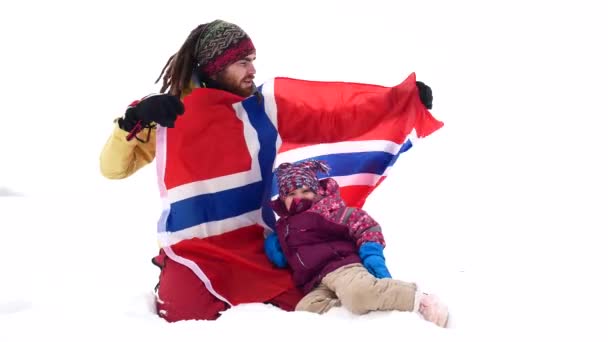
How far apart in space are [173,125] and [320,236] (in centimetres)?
53

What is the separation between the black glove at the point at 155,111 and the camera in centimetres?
163

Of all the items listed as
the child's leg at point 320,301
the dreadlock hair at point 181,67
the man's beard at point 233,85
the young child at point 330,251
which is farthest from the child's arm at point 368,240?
the dreadlock hair at point 181,67

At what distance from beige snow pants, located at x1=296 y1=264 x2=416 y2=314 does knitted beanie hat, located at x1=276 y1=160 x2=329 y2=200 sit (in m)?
0.36

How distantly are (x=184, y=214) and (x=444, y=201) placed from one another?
1.88 m

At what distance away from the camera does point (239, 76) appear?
78.0 inches

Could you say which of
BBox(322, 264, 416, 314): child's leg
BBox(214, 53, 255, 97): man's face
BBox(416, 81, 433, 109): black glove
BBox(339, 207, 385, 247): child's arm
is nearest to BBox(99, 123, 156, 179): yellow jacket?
BBox(214, 53, 255, 97): man's face

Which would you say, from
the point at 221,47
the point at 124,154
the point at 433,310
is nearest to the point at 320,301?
the point at 433,310

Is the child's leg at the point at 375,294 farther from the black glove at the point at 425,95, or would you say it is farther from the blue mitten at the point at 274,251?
the black glove at the point at 425,95

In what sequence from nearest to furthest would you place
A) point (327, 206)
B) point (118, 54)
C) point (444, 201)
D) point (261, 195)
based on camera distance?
1. point (327, 206)
2. point (261, 195)
3. point (444, 201)
4. point (118, 54)

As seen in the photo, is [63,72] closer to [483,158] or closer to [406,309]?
[483,158]

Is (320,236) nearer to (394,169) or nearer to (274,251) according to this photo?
(274,251)

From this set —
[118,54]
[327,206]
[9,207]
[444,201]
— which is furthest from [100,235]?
[118,54]

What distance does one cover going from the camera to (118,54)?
5.55 m

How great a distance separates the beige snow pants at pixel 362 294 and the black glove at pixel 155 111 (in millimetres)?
617
